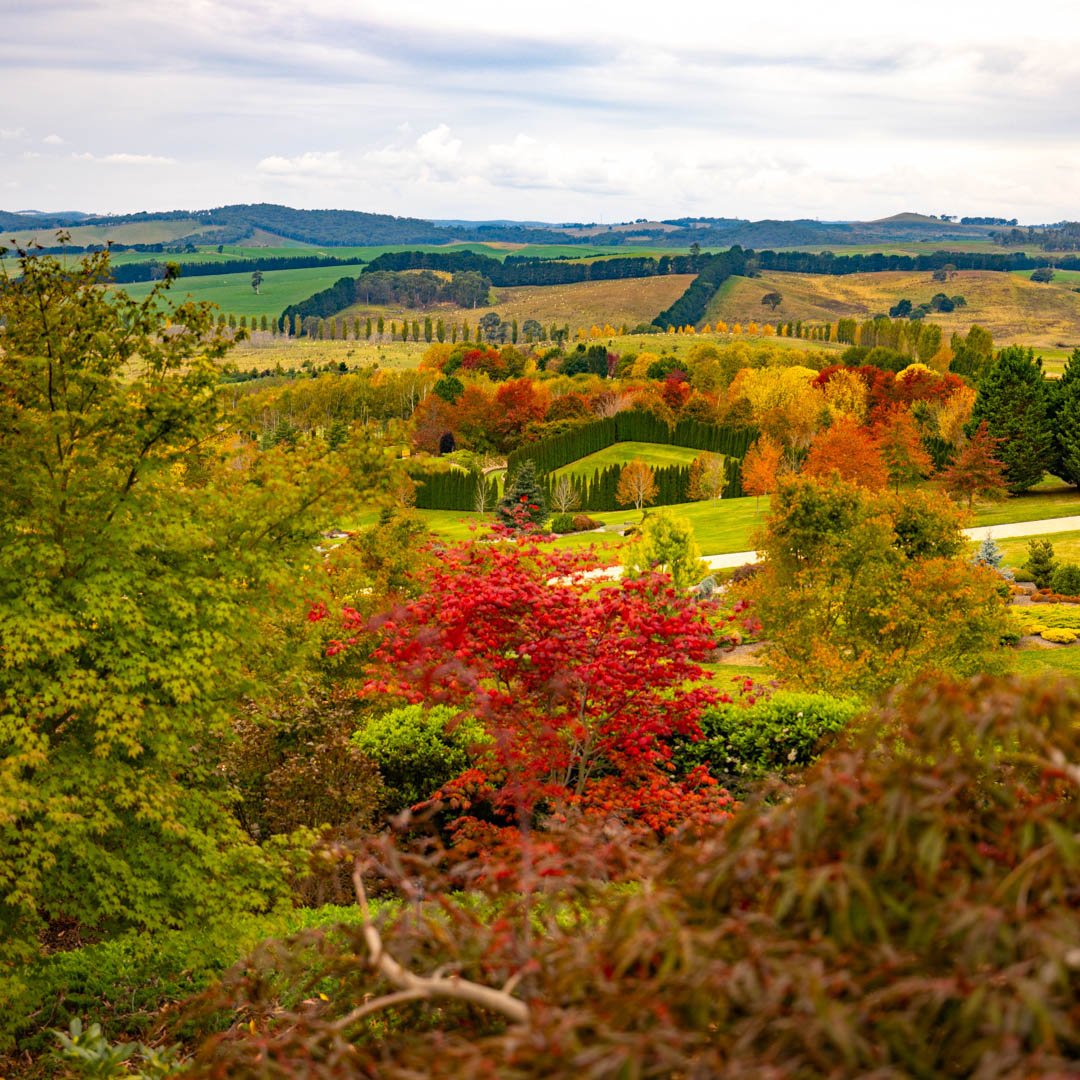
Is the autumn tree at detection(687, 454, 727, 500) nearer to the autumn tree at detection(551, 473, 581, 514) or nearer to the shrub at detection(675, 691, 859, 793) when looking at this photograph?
the autumn tree at detection(551, 473, 581, 514)

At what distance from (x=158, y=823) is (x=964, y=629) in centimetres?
1748

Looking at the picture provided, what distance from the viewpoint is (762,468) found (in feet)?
218

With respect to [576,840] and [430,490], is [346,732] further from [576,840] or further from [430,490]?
[430,490]

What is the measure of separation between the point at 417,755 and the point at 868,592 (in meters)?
10.5

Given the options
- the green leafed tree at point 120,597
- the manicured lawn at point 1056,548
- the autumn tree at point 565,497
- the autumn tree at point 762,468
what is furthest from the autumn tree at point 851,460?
the green leafed tree at point 120,597

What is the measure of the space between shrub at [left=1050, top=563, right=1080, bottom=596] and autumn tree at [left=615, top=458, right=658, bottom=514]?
39.9 meters

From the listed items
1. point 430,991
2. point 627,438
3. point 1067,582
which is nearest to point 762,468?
point 1067,582

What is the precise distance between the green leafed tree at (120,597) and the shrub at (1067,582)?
110 ft

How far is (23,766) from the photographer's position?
403 inches

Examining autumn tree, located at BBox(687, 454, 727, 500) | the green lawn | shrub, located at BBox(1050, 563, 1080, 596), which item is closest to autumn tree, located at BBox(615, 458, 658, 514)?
autumn tree, located at BBox(687, 454, 727, 500)

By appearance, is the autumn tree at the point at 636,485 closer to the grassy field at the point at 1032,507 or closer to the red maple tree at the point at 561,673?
the grassy field at the point at 1032,507

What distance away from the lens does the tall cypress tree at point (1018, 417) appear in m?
56.2

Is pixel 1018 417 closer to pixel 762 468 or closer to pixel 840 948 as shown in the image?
pixel 762 468

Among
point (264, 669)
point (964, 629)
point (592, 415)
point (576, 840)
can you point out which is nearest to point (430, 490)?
point (592, 415)
